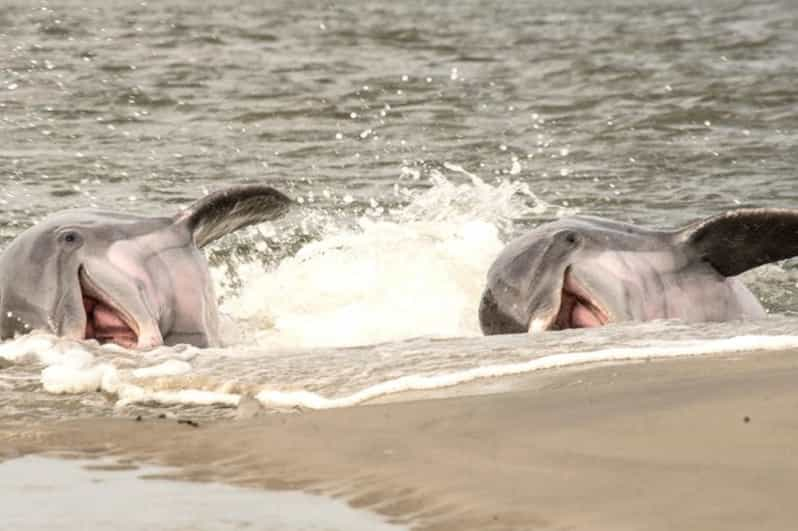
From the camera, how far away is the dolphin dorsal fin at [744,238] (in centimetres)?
866

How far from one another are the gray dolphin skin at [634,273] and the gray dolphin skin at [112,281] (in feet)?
4.02

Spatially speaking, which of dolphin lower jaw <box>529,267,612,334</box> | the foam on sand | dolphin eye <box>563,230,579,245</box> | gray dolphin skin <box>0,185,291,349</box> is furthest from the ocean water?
dolphin eye <box>563,230,579,245</box>

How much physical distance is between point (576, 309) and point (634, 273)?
0.90ft

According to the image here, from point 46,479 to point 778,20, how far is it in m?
22.5

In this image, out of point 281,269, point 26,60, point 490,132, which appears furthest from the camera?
point 26,60

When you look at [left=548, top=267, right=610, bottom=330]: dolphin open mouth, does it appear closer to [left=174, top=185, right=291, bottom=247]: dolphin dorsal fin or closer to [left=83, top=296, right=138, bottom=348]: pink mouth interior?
[left=174, top=185, right=291, bottom=247]: dolphin dorsal fin

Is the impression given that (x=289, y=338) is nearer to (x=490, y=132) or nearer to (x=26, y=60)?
(x=490, y=132)

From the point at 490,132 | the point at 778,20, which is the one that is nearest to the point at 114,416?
the point at 490,132

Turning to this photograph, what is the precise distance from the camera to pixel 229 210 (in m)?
9.36

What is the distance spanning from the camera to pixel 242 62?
23109 millimetres

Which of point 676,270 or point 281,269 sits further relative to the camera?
point 281,269

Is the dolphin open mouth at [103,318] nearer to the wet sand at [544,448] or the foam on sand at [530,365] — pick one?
the foam on sand at [530,365]

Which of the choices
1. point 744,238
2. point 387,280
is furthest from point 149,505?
point 387,280

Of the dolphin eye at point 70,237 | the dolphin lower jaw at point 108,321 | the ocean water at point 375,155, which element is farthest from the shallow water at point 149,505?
the dolphin eye at point 70,237
